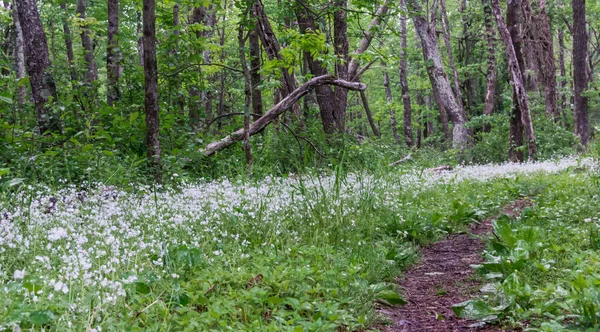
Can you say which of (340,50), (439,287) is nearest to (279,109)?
(340,50)

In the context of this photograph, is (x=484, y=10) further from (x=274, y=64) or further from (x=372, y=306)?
(x=372, y=306)

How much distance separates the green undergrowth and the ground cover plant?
827 mm

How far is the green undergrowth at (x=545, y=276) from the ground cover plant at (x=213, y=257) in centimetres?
83

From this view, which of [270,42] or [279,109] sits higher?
[270,42]

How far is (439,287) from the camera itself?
4.34 meters

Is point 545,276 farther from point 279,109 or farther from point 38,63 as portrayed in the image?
point 38,63

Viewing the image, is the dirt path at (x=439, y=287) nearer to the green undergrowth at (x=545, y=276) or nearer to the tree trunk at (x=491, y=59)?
the green undergrowth at (x=545, y=276)

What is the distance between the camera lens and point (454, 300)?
3.98m

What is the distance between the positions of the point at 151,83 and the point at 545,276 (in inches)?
237

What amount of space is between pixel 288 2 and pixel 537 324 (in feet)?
25.6

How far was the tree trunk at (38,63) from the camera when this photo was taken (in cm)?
875

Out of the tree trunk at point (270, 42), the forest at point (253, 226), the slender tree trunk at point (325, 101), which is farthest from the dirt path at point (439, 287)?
the slender tree trunk at point (325, 101)

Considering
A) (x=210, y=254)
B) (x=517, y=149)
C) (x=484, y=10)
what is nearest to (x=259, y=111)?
(x=517, y=149)

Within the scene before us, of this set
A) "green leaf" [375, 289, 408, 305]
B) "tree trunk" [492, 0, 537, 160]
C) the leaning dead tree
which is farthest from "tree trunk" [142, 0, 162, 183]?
"tree trunk" [492, 0, 537, 160]
